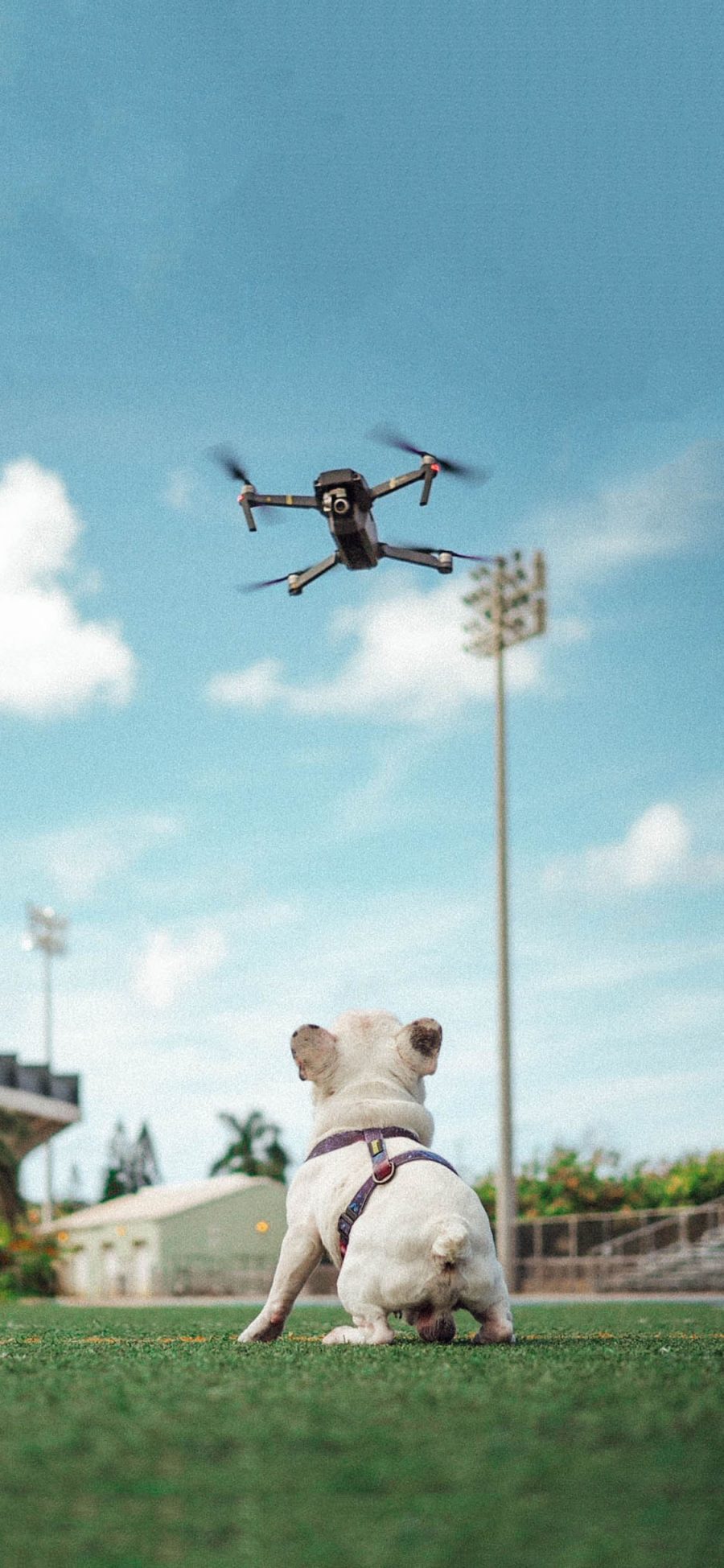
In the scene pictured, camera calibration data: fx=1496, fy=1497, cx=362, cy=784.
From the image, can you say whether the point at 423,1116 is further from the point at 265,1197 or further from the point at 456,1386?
the point at 265,1197

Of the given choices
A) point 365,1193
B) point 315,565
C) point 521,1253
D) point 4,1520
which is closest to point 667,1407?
point 4,1520

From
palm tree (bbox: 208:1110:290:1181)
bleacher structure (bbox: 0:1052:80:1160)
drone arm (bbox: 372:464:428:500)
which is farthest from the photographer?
palm tree (bbox: 208:1110:290:1181)

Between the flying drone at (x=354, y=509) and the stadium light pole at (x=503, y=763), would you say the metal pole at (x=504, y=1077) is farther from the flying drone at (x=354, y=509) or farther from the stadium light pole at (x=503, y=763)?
the flying drone at (x=354, y=509)

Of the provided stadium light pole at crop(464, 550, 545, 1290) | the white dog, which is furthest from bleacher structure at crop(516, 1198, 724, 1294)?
the white dog

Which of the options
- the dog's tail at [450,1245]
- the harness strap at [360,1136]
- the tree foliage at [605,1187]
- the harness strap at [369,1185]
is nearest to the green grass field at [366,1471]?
the dog's tail at [450,1245]

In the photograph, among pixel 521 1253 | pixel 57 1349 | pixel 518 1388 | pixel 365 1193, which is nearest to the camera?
pixel 518 1388

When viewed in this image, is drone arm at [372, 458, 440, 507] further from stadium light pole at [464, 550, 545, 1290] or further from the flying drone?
stadium light pole at [464, 550, 545, 1290]

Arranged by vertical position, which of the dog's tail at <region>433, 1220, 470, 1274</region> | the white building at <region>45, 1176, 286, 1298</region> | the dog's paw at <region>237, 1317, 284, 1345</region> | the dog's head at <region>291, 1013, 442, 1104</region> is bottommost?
the white building at <region>45, 1176, 286, 1298</region>
